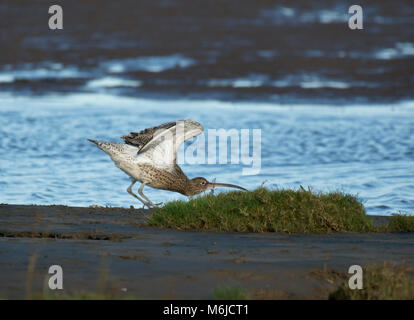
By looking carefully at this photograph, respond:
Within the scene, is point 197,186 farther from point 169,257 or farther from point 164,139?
point 169,257

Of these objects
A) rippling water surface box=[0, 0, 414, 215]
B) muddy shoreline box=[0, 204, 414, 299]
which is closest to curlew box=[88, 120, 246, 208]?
rippling water surface box=[0, 0, 414, 215]

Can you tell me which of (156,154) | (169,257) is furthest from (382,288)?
(156,154)

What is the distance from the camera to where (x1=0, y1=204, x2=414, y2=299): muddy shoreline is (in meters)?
6.82

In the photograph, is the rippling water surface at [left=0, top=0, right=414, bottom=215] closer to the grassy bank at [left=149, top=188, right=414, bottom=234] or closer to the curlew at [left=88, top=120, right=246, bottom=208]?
the curlew at [left=88, top=120, right=246, bottom=208]

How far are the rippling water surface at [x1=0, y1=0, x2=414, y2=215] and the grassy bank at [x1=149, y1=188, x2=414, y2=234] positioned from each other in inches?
115

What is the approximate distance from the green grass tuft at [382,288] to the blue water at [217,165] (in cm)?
396

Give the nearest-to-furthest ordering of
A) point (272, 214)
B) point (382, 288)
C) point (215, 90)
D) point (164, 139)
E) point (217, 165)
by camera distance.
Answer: point (382, 288) < point (272, 214) < point (164, 139) < point (217, 165) < point (215, 90)

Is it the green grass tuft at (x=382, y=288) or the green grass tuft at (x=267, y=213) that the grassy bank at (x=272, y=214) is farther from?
the green grass tuft at (x=382, y=288)

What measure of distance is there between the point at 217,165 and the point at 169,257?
879cm

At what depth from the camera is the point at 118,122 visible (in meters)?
21.4

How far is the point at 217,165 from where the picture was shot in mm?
16734

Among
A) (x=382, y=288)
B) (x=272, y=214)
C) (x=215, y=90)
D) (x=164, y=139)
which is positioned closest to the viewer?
(x=382, y=288)

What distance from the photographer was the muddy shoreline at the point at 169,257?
6.82 meters

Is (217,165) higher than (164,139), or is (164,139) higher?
(217,165)
